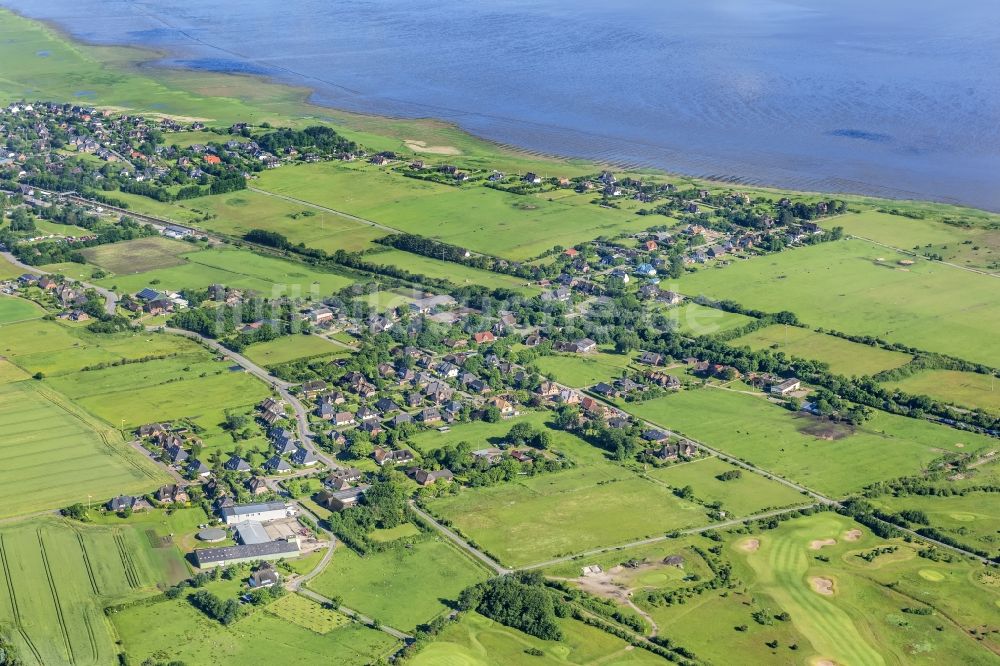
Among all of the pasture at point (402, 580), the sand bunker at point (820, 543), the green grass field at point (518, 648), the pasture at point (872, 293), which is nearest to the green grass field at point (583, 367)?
the pasture at point (872, 293)

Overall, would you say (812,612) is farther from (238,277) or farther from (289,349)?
(238,277)

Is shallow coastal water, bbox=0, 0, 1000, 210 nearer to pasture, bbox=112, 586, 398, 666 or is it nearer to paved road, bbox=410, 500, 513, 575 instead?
paved road, bbox=410, 500, 513, 575

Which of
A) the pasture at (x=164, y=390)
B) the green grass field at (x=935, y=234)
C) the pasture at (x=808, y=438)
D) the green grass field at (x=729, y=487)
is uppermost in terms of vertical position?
the green grass field at (x=935, y=234)

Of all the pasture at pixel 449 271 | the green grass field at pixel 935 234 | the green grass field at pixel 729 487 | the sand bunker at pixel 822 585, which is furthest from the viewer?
the green grass field at pixel 935 234

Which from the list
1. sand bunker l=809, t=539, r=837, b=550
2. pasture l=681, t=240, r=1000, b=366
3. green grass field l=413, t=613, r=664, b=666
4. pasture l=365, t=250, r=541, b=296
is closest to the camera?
green grass field l=413, t=613, r=664, b=666

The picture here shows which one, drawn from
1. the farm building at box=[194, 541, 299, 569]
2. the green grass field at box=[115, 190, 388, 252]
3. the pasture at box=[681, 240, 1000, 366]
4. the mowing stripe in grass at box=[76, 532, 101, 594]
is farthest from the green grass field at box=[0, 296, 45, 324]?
the pasture at box=[681, 240, 1000, 366]

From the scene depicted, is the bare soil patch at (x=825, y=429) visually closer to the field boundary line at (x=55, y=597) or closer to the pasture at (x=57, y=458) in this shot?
the pasture at (x=57, y=458)

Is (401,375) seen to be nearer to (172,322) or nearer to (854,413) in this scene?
(172,322)
